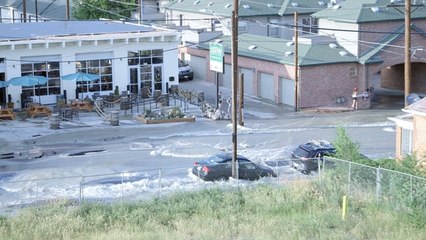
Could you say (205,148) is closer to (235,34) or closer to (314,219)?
(235,34)

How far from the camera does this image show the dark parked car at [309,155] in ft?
112

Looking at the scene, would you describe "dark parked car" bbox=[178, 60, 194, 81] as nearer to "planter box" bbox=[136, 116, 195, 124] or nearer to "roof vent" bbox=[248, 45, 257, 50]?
"roof vent" bbox=[248, 45, 257, 50]

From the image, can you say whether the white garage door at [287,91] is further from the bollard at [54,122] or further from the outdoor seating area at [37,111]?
the bollard at [54,122]

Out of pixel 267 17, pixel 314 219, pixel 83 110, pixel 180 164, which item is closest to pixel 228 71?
pixel 267 17

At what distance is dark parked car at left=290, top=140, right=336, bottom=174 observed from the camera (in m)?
34.2

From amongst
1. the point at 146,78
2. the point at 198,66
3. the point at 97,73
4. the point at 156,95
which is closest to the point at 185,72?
the point at 198,66

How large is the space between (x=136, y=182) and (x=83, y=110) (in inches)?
735

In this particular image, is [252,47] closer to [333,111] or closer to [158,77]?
[158,77]

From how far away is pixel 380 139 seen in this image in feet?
138

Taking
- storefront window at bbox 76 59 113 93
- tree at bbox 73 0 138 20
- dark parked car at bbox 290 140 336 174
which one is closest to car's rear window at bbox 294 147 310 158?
dark parked car at bbox 290 140 336 174

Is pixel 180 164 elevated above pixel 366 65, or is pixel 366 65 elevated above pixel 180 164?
pixel 366 65

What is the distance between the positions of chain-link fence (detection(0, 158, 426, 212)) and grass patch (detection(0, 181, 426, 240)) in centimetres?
51

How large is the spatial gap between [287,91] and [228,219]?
1209 inches

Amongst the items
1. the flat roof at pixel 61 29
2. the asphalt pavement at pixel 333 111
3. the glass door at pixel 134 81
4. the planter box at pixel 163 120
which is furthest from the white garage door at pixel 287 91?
the flat roof at pixel 61 29
